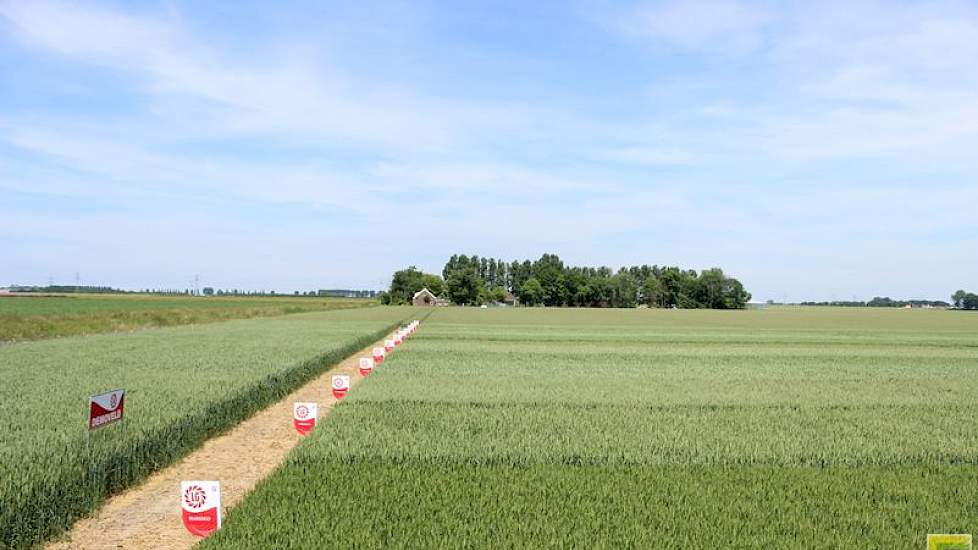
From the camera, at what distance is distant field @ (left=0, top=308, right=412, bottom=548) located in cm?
802

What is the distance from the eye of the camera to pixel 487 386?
728 inches

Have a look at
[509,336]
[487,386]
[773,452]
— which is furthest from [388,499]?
[509,336]

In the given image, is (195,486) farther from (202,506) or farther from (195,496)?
(202,506)

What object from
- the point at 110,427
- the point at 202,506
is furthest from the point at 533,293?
the point at 202,506

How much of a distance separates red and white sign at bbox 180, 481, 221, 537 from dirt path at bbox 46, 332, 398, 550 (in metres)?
1.13

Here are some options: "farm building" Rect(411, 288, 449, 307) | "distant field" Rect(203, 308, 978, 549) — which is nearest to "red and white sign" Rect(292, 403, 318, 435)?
"distant field" Rect(203, 308, 978, 549)

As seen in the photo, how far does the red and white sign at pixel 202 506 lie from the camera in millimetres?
→ 7000

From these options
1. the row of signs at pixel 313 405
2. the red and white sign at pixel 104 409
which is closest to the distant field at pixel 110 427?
the red and white sign at pixel 104 409

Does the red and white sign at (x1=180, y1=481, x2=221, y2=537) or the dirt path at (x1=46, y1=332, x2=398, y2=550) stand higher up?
the red and white sign at (x1=180, y1=481, x2=221, y2=537)

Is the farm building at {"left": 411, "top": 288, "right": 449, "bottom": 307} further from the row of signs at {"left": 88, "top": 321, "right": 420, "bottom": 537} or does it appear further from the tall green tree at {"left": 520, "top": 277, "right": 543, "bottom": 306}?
the row of signs at {"left": 88, "top": 321, "right": 420, "bottom": 537}

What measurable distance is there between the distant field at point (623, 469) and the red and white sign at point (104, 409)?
2.41 meters

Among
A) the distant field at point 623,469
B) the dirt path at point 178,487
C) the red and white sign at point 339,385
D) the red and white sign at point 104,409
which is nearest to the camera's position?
the distant field at point 623,469

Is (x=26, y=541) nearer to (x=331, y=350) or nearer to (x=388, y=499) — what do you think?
(x=388, y=499)

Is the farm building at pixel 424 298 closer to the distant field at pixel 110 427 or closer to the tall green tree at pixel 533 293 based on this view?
the tall green tree at pixel 533 293
